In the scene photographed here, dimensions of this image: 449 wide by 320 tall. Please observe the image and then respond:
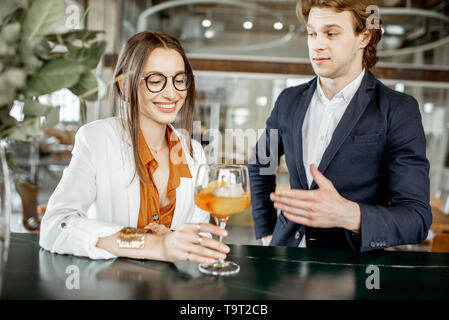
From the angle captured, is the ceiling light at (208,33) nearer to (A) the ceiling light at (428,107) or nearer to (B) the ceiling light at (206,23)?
(B) the ceiling light at (206,23)

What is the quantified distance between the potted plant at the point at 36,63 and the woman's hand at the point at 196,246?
0.39 m

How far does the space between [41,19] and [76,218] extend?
616mm

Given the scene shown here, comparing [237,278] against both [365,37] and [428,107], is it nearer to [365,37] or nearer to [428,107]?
[365,37]

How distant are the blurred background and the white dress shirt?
384 cm

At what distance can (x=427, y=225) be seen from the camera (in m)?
1.36

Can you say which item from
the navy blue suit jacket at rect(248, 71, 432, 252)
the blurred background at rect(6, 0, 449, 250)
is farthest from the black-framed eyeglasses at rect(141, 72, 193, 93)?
the blurred background at rect(6, 0, 449, 250)

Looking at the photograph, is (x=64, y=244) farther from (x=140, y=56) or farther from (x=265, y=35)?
(x=265, y=35)

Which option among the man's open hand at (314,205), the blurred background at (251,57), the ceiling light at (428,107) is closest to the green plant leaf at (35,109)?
the man's open hand at (314,205)

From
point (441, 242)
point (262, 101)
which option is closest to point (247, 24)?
point (262, 101)

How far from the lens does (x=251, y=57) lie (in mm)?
6469

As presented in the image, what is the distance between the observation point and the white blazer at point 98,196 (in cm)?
112

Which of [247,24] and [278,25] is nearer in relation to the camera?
[278,25]
